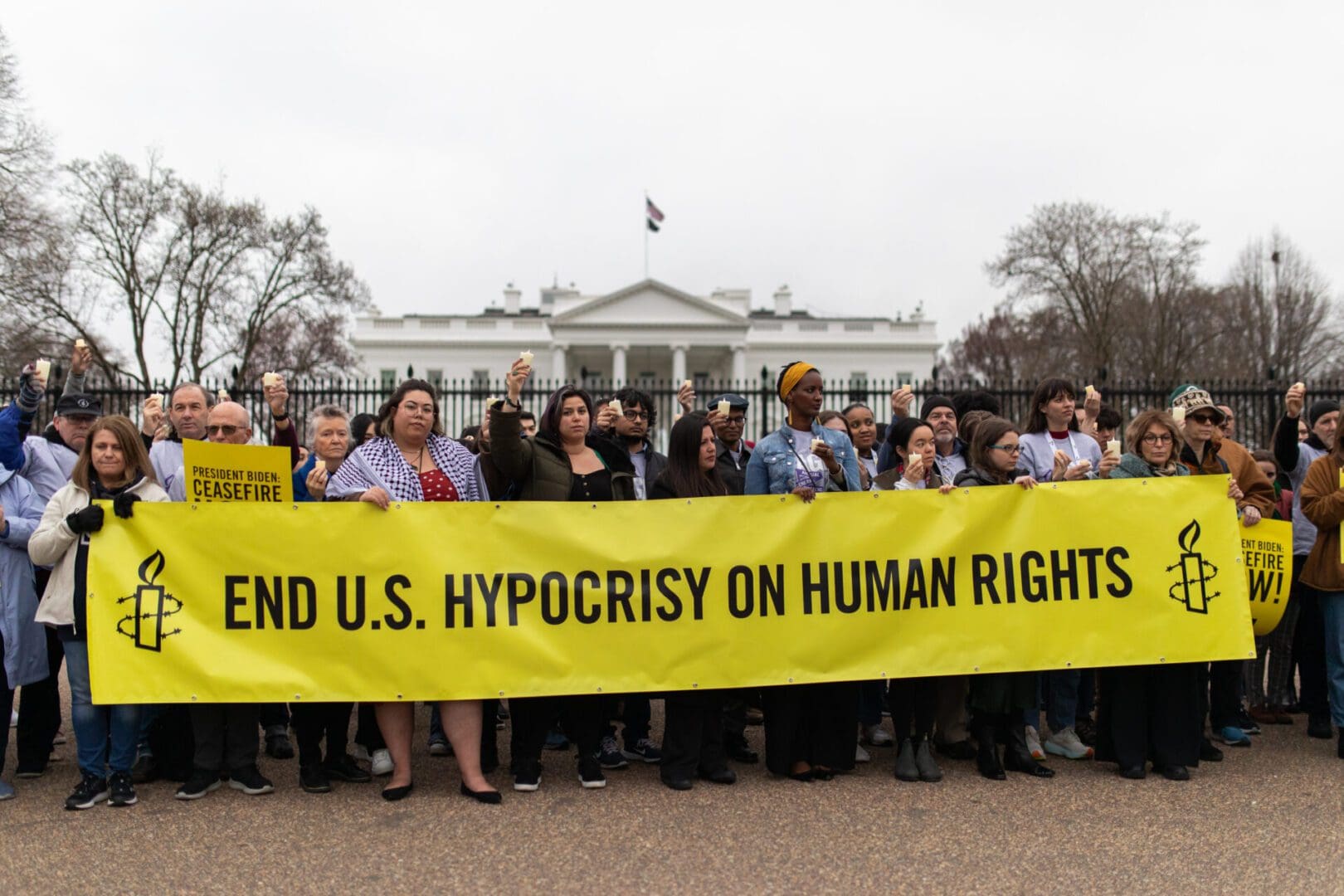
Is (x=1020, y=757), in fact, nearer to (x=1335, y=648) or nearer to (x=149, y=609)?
(x=1335, y=648)

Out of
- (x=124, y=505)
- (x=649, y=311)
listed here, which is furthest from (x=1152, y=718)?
(x=649, y=311)

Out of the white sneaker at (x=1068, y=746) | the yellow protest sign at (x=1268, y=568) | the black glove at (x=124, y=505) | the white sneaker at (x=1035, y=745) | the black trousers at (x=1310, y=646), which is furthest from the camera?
the black trousers at (x=1310, y=646)

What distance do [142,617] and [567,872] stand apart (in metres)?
2.41

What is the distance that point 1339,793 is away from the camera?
467 cm

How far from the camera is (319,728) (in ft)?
16.2

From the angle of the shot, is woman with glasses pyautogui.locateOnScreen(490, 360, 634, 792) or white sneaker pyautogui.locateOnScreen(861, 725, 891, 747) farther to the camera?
white sneaker pyautogui.locateOnScreen(861, 725, 891, 747)

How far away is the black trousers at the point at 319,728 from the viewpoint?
488 centimetres

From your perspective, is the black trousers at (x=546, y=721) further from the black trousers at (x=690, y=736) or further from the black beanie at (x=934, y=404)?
the black beanie at (x=934, y=404)

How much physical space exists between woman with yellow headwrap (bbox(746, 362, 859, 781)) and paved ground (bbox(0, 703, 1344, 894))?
0.44 ft

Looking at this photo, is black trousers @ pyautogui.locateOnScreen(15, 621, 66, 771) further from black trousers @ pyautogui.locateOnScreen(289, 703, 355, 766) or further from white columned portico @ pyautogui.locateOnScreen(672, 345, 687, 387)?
white columned portico @ pyautogui.locateOnScreen(672, 345, 687, 387)

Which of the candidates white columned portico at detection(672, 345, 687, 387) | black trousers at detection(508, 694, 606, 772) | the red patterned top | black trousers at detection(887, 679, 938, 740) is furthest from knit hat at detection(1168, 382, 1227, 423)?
white columned portico at detection(672, 345, 687, 387)

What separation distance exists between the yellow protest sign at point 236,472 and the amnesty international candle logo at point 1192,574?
14.8 feet

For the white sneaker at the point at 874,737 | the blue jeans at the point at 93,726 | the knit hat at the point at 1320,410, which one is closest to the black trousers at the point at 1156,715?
the white sneaker at the point at 874,737

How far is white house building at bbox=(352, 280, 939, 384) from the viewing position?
201 ft
